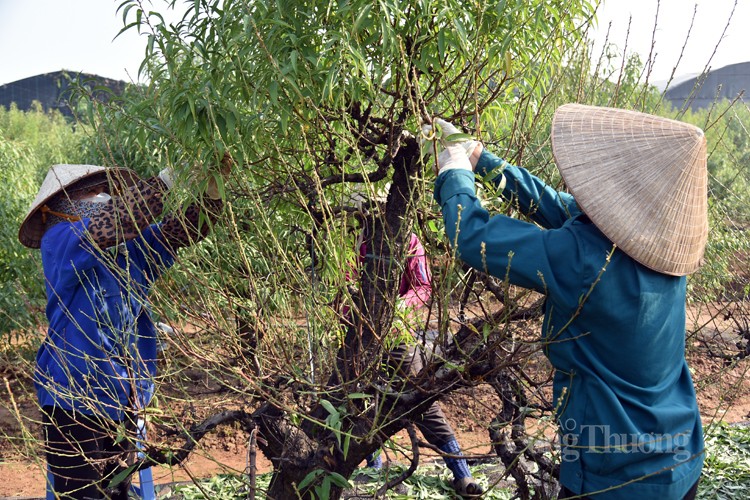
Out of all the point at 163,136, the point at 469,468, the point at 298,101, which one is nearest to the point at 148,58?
the point at 163,136

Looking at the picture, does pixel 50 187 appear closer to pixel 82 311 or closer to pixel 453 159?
pixel 82 311

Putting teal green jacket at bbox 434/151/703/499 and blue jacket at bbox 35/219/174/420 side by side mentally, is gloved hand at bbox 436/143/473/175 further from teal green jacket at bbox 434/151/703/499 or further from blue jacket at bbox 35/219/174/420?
blue jacket at bbox 35/219/174/420

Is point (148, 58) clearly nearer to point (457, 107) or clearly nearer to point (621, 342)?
point (457, 107)

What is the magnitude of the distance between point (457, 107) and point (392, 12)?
0.62 meters

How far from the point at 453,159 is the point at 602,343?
60 cm

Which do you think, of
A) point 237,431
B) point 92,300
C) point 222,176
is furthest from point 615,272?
point 237,431

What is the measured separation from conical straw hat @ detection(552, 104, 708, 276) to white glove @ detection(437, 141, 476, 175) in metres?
0.23

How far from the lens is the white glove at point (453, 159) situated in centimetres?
191

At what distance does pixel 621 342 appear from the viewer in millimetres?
1797

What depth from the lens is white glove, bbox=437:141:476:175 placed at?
1.91 meters

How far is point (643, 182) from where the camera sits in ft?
5.87

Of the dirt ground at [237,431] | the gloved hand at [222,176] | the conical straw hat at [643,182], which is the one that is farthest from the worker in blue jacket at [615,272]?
the dirt ground at [237,431]

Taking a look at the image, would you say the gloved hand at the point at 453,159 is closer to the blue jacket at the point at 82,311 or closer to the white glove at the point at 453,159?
the white glove at the point at 453,159

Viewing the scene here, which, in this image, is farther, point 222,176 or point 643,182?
point 222,176
